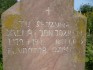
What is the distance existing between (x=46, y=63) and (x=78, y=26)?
656 millimetres

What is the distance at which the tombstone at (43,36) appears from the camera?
4414 millimetres

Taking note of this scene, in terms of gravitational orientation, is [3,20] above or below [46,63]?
above

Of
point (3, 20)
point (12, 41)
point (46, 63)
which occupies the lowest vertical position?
point (46, 63)

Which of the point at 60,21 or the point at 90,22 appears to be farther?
the point at 90,22

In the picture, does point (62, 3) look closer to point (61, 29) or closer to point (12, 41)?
point (61, 29)

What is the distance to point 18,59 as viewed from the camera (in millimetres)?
4484

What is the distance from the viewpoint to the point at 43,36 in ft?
14.7

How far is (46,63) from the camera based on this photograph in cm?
456

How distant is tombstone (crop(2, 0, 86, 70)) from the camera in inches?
174

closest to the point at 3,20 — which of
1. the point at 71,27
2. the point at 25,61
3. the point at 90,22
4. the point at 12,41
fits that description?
the point at 12,41

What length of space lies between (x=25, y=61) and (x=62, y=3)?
909 millimetres

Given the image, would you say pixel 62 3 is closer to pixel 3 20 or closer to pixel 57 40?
pixel 57 40

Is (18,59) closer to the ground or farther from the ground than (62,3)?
closer to the ground

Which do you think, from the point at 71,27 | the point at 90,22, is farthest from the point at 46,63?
the point at 90,22
